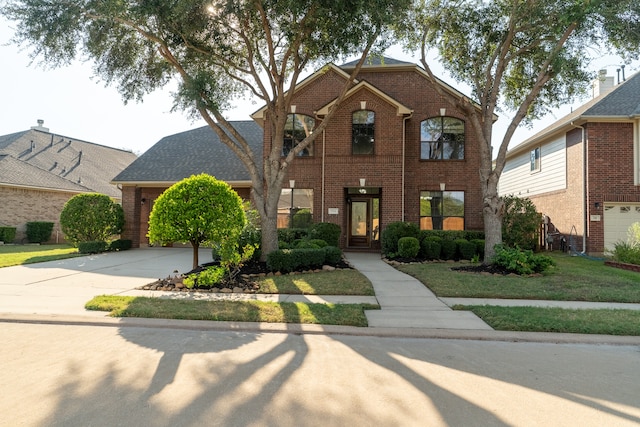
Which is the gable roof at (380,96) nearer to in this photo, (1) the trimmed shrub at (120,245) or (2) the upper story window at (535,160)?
(2) the upper story window at (535,160)

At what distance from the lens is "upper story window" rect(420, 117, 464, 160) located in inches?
649

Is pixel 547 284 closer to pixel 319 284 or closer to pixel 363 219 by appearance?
pixel 319 284

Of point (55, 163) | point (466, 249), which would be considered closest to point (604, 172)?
point (466, 249)

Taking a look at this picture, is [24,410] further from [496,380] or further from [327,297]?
[327,297]

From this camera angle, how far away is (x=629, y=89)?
16.2 m

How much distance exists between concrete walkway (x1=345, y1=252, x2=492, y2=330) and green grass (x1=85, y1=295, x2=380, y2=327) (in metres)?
0.35

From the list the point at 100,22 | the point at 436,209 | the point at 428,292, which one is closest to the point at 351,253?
the point at 436,209

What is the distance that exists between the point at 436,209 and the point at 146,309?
12.9 metres

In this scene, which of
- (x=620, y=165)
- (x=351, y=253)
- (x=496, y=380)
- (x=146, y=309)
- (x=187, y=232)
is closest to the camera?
(x=496, y=380)

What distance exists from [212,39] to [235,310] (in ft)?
28.8

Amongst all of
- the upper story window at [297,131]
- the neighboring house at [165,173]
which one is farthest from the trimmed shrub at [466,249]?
Result: the neighboring house at [165,173]

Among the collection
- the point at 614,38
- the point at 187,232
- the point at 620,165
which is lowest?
the point at 187,232

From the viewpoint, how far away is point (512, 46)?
12305 mm

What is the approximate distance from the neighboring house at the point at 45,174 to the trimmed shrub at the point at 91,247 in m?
8.04
